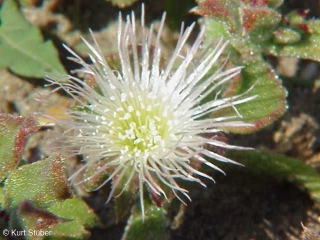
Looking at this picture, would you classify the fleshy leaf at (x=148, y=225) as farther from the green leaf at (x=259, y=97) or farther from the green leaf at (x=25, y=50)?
the green leaf at (x=25, y=50)

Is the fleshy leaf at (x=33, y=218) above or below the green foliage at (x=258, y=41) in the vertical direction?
below

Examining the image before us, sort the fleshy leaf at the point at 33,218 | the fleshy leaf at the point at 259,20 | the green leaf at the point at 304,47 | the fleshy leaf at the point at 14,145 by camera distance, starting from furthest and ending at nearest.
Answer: the green leaf at the point at 304,47 → the fleshy leaf at the point at 259,20 → the fleshy leaf at the point at 14,145 → the fleshy leaf at the point at 33,218

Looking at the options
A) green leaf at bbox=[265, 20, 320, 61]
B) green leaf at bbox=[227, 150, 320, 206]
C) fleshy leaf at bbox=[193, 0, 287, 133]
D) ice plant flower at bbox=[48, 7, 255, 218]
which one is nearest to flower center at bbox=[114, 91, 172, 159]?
ice plant flower at bbox=[48, 7, 255, 218]

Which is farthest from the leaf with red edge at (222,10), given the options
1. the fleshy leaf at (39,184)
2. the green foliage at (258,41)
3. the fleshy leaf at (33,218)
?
the fleshy leaf at (33,218)

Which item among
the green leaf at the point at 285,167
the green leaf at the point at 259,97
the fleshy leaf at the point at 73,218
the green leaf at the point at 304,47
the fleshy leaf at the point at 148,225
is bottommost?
the fleshy leaf at the point at 73,218

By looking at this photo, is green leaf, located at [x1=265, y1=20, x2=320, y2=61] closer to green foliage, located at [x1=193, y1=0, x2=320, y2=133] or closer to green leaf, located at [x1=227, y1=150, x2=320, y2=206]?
green foliage, located at [x1=193, y1=0, x2=320, y2=133]

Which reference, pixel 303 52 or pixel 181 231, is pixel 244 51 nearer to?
pixel 303 52

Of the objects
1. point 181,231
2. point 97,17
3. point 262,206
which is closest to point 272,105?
point 262,206

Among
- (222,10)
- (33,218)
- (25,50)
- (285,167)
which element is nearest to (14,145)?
(33,218)
